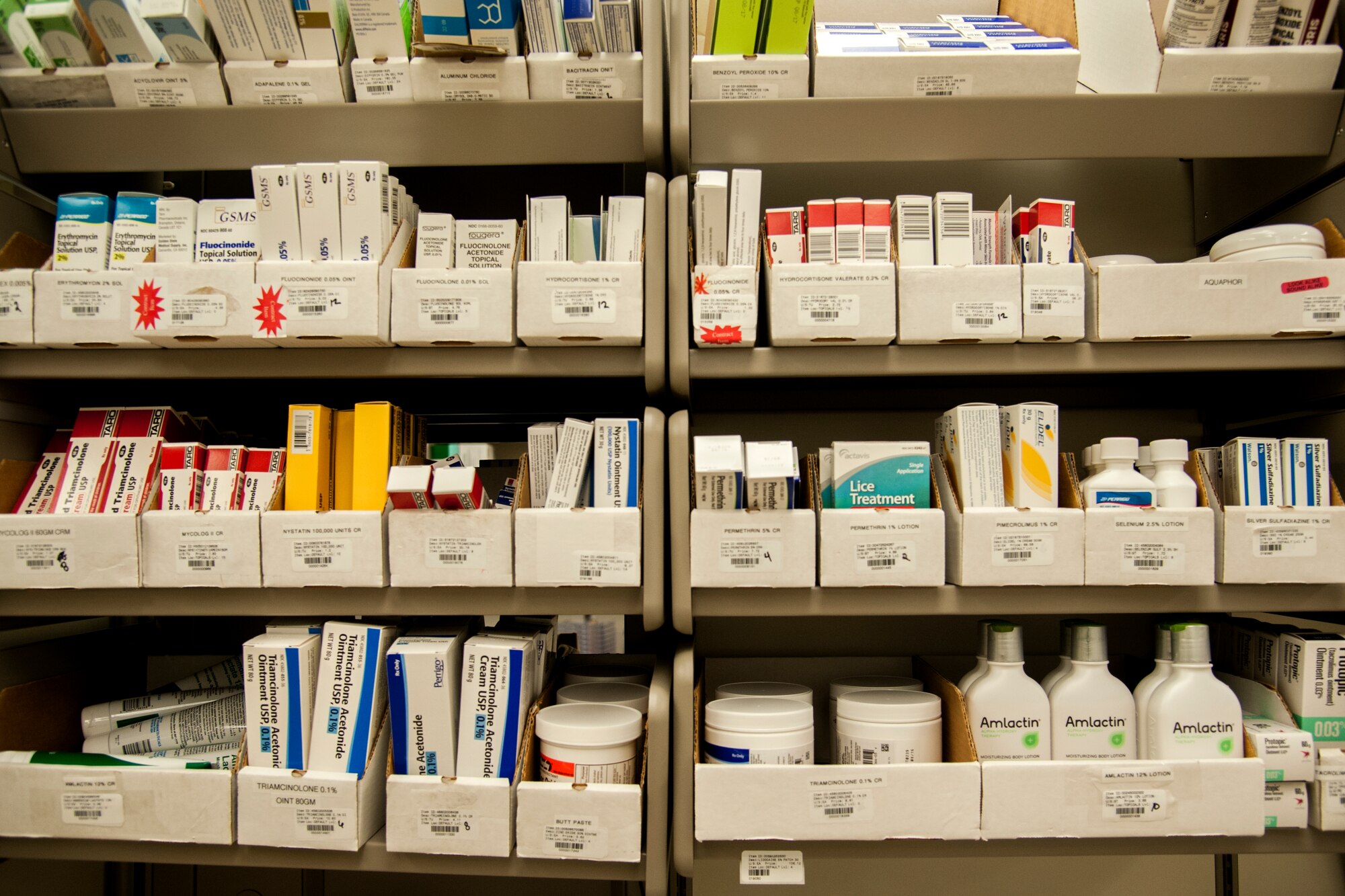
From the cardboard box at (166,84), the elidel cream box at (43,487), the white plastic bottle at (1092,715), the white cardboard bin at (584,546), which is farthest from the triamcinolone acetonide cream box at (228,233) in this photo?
the white plastic bottle at (1092,715)

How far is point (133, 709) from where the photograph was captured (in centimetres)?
133

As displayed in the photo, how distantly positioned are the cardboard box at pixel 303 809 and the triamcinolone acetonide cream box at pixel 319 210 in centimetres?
81

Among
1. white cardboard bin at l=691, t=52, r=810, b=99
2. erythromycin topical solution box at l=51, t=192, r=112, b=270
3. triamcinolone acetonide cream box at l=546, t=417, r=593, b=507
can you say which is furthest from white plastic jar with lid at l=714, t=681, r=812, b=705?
erythromycin topical solution box at l=51, t=192, r=112, b=270

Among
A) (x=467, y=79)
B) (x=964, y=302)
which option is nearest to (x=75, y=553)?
(x=467, y=79)

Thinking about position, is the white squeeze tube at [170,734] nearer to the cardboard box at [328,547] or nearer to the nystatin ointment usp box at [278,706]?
the nystatin ointment usp box at [278,706]

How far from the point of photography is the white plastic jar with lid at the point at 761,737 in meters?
1.15

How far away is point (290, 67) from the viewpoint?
127 cm

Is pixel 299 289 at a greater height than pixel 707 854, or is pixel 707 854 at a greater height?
pixel 299 289

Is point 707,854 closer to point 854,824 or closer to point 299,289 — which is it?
point 854,824

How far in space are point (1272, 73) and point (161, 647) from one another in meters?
2.33

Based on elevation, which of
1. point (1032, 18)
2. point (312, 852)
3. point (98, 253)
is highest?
point (1032, 18)

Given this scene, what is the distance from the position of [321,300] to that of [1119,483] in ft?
4.19

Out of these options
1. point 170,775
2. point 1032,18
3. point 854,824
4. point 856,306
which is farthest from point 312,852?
point 1032,18

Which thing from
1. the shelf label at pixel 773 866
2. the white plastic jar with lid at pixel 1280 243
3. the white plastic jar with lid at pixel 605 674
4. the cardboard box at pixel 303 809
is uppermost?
the white plastic jar with lid at pixel 1280 243
